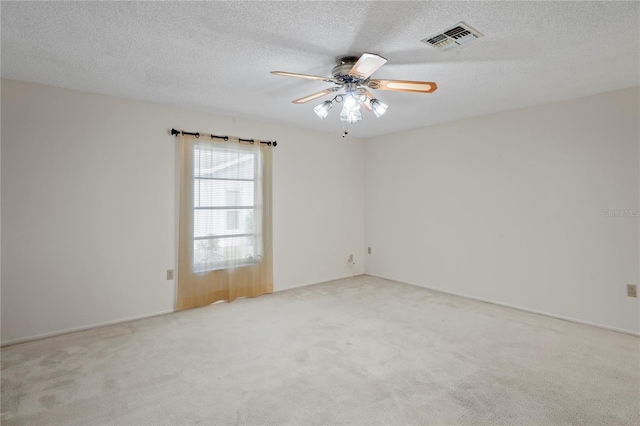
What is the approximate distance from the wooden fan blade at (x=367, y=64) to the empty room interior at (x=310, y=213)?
4 cm

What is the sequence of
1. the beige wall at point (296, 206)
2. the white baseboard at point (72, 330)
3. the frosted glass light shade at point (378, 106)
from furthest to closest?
1. the beige wall at point (296, 206)
2. the white baseboard at point (72, 330)
3. the frosted glass light shade at point (378, 106)

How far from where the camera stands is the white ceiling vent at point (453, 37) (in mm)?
1987

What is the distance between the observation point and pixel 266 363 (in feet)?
8.27

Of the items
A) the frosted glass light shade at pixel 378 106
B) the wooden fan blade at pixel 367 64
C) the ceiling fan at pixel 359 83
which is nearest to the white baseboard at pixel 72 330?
the ceiling fan at pixel 359 83

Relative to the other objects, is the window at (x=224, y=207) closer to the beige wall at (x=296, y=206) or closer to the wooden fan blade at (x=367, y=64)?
the beige wall at (x=296, y=206)

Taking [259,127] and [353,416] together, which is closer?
[353,416]

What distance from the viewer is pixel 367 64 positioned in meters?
1.99

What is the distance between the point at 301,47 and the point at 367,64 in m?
0.53

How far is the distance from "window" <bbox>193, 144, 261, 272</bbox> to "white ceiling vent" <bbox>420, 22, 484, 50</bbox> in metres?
2.68

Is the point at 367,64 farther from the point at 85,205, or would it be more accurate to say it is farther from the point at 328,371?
the point at 85,205

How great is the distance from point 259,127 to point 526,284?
12.3 feet

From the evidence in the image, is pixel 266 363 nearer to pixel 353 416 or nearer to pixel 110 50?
pixel 353 416

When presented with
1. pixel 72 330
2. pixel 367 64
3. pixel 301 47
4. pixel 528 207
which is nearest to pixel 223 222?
pixel 72 330

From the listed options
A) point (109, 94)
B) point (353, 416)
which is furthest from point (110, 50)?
point (353, 416)
